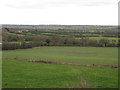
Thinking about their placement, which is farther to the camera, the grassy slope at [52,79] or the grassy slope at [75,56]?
the grassy slope at [75,56]

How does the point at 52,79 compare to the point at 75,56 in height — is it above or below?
below

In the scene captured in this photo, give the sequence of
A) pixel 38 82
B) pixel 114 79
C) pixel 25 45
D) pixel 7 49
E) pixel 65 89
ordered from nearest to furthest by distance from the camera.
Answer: pixel 65 89, pixel 38 82, pixel 114 79, pixel 7 49, pixel 25 45

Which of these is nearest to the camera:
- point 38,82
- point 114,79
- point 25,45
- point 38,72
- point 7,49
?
point 38,82

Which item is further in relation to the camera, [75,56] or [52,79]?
[75,56]

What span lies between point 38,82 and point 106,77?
518 cm

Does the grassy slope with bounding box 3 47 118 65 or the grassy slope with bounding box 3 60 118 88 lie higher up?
the grassy slope with bounding box 3 47 118 65

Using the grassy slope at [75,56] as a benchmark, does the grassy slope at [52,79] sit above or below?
below

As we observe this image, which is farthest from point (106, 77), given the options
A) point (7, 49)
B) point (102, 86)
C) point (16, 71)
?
point (7, 49)

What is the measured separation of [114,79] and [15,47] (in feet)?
84.1

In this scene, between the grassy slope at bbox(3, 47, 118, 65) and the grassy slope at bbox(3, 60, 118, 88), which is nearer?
the grassy slope at bbox(3, 60, 118, 88)

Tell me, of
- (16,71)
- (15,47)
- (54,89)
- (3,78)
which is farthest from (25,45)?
→ (54,89)

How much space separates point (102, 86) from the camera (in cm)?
1300

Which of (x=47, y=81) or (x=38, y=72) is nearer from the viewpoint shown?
(x=47, y=81)

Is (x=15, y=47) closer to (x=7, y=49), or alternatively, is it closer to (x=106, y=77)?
(x=7, y=49)
